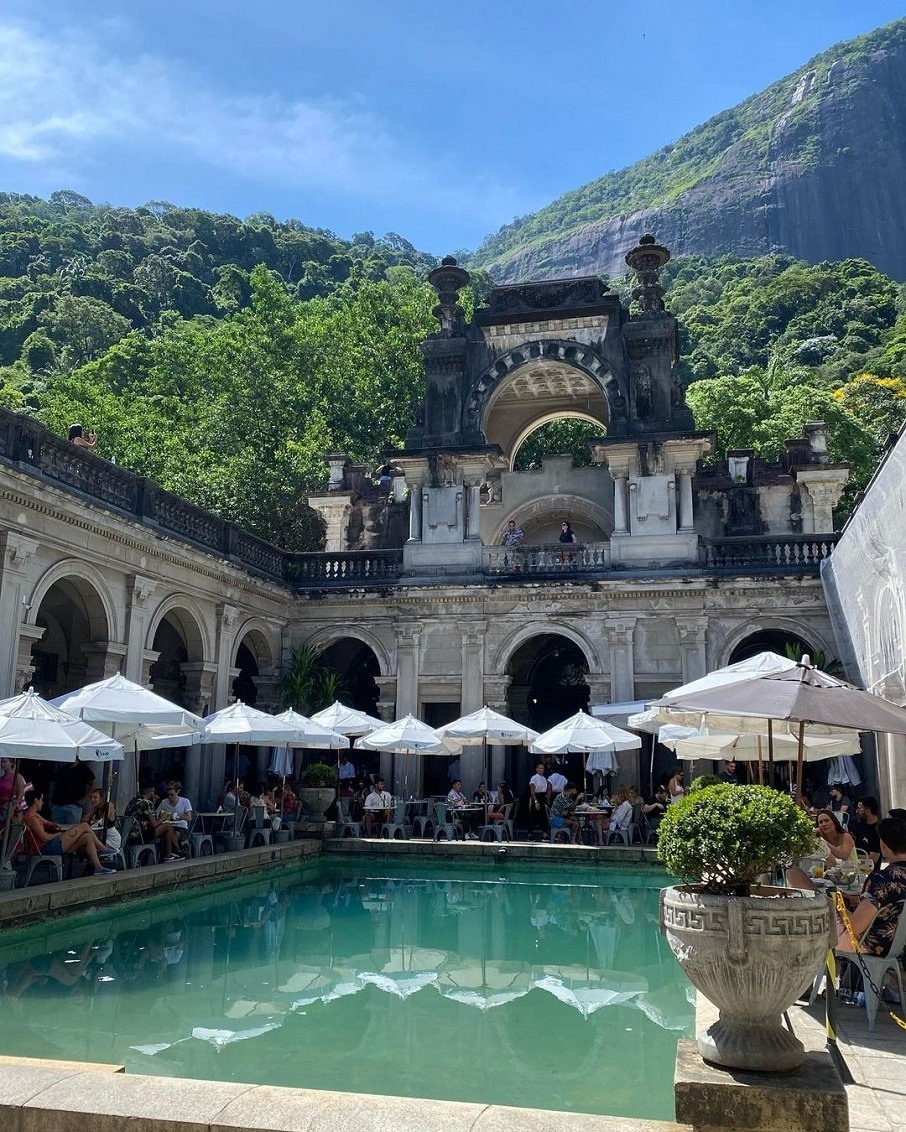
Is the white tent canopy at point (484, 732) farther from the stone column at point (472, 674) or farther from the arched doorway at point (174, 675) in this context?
the arched doorway at point (174, 675)

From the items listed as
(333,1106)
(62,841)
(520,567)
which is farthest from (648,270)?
(333,1106)

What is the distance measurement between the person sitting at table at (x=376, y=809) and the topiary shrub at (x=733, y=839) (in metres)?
13.7

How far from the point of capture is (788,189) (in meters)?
117

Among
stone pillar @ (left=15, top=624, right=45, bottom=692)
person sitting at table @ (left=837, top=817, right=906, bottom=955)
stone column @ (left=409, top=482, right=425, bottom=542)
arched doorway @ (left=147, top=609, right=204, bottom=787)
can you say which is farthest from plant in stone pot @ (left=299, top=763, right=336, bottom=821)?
person sitting at table @ (left=837, top=817, right=906, bottom=955)

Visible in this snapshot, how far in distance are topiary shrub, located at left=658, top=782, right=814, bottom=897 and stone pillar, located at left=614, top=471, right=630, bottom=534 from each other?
1731 centimetres

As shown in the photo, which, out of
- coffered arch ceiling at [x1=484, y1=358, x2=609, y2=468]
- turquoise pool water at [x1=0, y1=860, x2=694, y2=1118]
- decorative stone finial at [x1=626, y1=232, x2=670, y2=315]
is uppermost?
decorative stone finial at [x1=626, y1=232, x2=670, y2=315]

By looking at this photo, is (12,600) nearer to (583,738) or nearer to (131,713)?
(131,713)

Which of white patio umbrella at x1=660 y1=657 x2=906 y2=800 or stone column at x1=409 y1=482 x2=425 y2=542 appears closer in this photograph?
white patio umbrella at x1=660 y1=657 x2=906 y2=800

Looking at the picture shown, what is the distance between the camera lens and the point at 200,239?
80875 mm

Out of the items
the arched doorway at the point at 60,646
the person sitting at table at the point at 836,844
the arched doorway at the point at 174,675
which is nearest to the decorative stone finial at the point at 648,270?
the arched doorway at the point at 174,675

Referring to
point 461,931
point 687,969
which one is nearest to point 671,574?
point 461,931

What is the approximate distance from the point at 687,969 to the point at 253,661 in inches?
777

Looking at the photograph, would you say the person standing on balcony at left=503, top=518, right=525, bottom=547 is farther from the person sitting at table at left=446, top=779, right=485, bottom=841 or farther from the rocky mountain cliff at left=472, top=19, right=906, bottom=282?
the rocky mountain cliff at left=472, top=19, right=906, bottom=282

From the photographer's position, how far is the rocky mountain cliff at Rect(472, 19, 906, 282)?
367 ft
